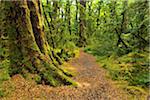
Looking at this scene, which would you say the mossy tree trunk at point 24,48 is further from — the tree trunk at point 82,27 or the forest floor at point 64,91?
the tree trunk at point 82,27

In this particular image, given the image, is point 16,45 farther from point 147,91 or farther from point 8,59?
point 147,91

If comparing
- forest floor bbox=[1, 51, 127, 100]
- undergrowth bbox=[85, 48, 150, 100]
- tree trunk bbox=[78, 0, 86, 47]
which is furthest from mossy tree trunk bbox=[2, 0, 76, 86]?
tree trunk bbox=[78, 0, 86, 47]

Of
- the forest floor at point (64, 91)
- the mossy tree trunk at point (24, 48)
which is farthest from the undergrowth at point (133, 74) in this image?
the mossy tree trunk at point (24, 48)

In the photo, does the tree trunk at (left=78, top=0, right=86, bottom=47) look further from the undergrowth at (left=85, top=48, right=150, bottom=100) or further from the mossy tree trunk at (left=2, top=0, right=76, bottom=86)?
the mossy tree trunk at (left=2, top=0, right=76, bottom=86)

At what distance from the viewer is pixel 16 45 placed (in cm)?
897

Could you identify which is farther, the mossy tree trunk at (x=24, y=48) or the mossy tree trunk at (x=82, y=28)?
the mossy tree trunk at (x=82, y=28)

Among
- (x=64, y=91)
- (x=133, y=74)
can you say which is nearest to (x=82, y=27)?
(x=133, y=74)

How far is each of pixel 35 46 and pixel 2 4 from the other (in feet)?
6.57

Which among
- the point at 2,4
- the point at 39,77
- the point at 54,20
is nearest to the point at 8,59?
the point at 39,77

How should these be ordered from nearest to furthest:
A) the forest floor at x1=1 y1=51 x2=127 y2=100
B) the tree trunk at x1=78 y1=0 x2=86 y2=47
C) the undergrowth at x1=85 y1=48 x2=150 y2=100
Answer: the forest floor at x1=1 y1=51 x2=127 y2=100, the undergrowth at x1=85 y1=48 x2=150 y2=100, the tree trunk at x1=78 y1=0 x2=86 y2=47

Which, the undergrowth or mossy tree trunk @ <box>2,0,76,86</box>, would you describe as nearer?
mossy tree trunk @ <box>2,0,76,86</box>

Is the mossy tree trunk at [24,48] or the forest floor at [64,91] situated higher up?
the mossy tree trunk at [24,48]

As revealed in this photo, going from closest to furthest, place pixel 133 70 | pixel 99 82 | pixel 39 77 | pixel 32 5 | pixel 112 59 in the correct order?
pixel 39 77 < pixel 32 5 < pixel 99 82 < pixel 133 70 < pixel 112 59

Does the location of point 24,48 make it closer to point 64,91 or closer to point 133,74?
point 64,91
